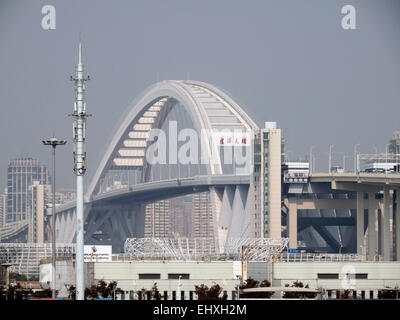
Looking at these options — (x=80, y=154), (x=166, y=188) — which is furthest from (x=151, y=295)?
(x=166, y=188)

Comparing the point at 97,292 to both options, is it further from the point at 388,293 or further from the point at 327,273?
the point at 327,273

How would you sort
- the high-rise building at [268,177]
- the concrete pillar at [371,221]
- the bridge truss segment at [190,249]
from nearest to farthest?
the bridge truss segment at [190,249]
the high-rise building at [268,177]
the concrete pillar at [371,221]

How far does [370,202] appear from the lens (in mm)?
151125

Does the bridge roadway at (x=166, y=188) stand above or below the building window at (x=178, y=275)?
above

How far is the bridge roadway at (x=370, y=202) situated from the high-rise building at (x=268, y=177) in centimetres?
867

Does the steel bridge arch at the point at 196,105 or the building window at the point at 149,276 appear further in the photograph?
the steel bridge arch at the point at 196,105

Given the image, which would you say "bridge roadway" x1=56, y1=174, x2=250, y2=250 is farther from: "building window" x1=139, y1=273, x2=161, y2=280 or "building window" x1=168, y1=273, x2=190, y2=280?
"building window" x1=139, y1=273, x2=161, y2=280

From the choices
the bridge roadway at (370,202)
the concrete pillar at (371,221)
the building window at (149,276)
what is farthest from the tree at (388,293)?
the concrete pillar at (371,221)

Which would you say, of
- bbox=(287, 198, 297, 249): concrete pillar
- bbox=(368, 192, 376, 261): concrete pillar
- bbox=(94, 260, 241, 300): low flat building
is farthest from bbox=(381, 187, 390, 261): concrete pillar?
bbox=(94, 260, 241, 300): low flat building

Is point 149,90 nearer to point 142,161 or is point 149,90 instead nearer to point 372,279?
point 142,161

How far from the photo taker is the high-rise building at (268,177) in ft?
466

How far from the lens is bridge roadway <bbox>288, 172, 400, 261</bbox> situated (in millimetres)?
136625

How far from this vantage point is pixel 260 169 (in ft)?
473

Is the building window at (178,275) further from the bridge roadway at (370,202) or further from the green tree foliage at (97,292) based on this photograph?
the bridge roadway at (370,202)
